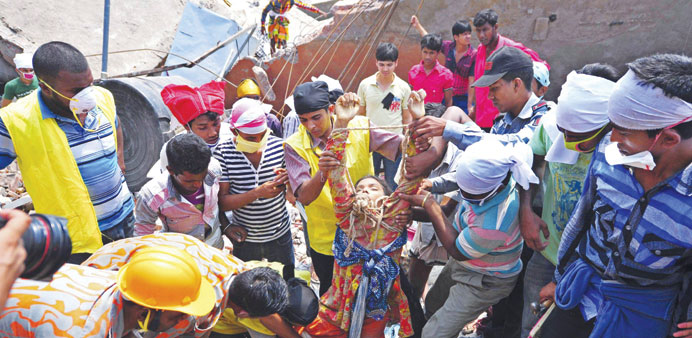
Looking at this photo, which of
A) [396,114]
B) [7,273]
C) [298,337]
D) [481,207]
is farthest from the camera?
[396,114]

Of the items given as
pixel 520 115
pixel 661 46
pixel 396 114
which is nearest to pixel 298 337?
pixel 520 115

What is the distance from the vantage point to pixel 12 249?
133 cm

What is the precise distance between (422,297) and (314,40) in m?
4.68

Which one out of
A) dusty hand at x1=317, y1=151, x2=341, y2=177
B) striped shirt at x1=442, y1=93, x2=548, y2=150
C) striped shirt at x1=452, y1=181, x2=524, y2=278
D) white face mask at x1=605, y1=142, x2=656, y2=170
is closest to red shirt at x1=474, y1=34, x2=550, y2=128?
striped shirt at x1=442, y1=93, x2=548, y2=150

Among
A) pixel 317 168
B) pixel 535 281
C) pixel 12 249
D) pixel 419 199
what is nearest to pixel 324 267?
pixel 317 168

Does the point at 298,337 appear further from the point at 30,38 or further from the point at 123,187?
the point at 30,38

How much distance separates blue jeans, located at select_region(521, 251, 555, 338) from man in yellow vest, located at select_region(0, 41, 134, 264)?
2.59 meters

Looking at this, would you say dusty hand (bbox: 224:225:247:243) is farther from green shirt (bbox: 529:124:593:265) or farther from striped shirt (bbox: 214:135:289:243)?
green shirt (bbox: 529:124:593:265)

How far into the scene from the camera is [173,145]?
2.72 meters

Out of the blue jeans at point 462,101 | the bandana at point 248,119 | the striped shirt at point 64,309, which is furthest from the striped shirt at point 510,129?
the blue jeans at point 462,101

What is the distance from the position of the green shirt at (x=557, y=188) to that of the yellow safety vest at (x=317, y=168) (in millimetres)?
969

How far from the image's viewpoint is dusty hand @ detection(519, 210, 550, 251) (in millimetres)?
2438

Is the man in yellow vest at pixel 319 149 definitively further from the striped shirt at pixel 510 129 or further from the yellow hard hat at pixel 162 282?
the yellow hard hat at pixel 162 282

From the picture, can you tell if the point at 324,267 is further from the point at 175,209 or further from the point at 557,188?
the point at 557,188
